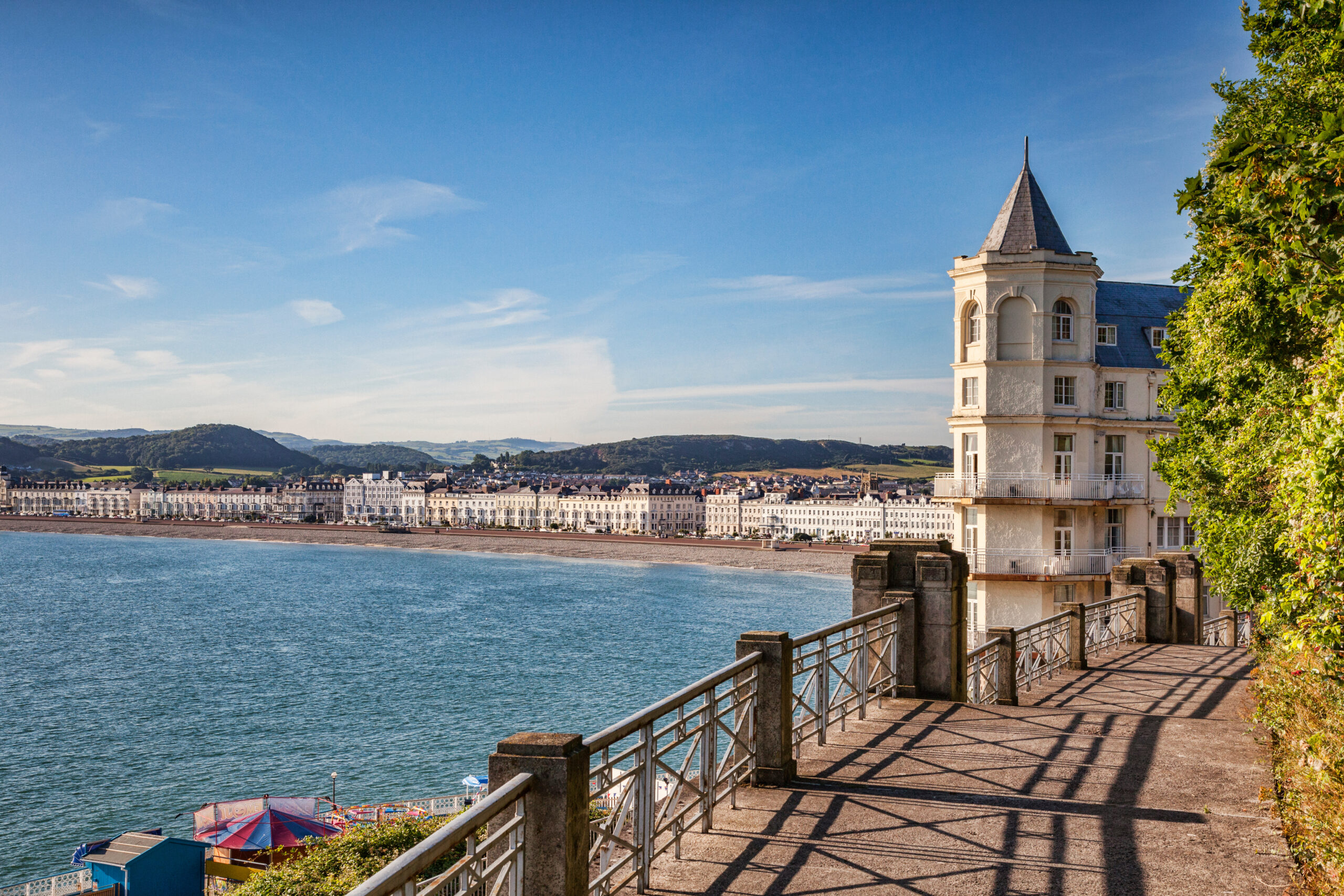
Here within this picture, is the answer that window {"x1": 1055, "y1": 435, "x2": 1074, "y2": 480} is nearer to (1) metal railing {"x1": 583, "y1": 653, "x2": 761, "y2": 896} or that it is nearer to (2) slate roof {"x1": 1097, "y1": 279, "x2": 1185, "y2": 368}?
(2) slate roof {"x1": 1097, "y1": 279, "x2": 1185, "y2": 368}

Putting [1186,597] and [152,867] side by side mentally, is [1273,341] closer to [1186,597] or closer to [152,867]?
[1186,597]

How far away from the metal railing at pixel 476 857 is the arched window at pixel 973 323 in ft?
100

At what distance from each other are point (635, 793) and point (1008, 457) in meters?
29.4

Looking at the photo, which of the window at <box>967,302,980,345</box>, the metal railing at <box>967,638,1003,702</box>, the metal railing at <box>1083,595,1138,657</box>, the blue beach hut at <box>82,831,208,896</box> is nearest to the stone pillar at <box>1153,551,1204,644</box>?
the metal railing at <box>1083,595,1138,657</box>

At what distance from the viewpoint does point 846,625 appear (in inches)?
444

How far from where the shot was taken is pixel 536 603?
9512 cm

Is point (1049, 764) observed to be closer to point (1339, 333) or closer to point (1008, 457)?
point (1339, 333)

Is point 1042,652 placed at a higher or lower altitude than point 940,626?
lower

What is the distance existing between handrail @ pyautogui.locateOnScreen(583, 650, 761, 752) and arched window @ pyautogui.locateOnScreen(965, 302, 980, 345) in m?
26.9

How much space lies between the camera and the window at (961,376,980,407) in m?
33.9

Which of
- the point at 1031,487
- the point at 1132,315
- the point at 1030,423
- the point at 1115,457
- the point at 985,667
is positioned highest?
the point at 1132,315

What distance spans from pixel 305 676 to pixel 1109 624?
47.9 metres

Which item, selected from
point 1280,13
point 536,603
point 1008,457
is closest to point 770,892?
point 1280,13

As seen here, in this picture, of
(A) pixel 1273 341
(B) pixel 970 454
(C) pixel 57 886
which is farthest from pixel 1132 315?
(C) pixel 57 886
